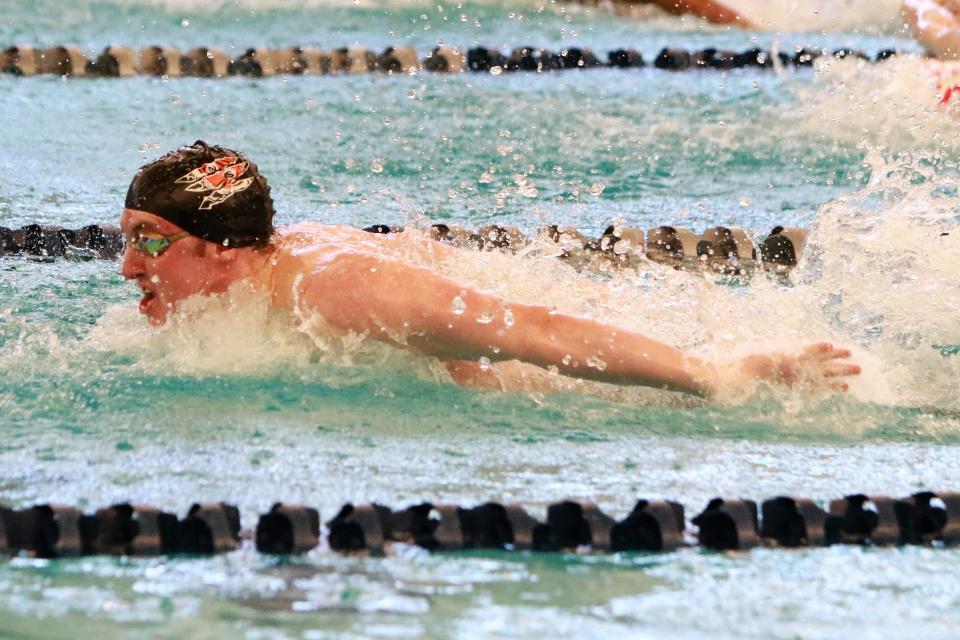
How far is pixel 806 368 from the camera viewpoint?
2.39 metres

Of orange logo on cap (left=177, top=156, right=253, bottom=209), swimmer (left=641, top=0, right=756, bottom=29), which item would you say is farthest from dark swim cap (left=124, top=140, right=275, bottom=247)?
swimmer (left=641, top=0, right=756, bottom=29)

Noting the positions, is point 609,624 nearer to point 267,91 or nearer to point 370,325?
point 370,325

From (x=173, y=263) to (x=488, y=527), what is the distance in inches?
37.4

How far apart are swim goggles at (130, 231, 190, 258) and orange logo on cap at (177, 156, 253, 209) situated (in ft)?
0.27

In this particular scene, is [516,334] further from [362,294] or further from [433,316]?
[362,294]

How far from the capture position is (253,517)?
6.94 ft

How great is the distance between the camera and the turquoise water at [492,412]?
187 centimetres

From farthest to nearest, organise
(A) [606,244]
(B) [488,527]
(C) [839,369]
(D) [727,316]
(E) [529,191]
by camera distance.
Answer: (E) [529,191] < (A) [606,244] < (D) [727,316] < (C) [839,369] < (B) [488,527]

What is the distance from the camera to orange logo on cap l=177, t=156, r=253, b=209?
263cm

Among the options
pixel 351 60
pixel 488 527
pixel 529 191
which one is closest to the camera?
pixel 488 527

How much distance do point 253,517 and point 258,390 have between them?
0.63 metres

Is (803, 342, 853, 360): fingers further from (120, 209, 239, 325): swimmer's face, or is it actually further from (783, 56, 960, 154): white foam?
(783, 56, 960, 154): white foam

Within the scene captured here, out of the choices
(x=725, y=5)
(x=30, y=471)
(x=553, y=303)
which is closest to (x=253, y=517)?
(x=30, y=471)

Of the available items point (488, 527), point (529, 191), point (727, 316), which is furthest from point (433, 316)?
point (529, 191)
